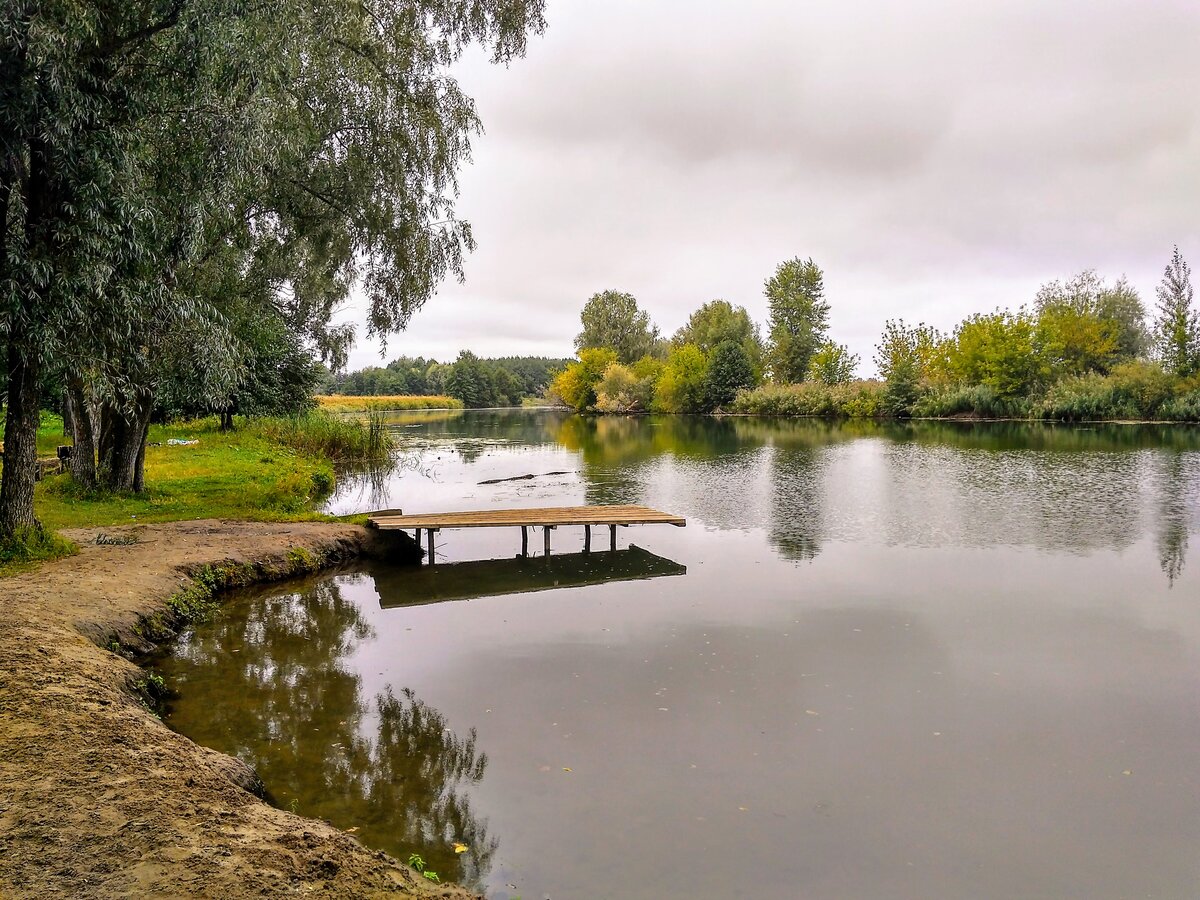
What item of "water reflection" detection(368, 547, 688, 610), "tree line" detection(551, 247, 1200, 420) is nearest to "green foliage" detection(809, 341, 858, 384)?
"tree line" detection(551, 247, 1200, 420)

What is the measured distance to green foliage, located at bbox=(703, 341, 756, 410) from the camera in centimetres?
7381

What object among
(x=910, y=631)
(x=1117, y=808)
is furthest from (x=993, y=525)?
(x=1117, y=808)

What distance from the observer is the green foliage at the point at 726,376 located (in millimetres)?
73812

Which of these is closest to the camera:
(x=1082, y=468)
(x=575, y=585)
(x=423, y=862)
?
(x=423, y=862)

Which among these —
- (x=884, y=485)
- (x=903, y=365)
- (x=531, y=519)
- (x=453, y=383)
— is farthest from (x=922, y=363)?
(x=453, y=383)

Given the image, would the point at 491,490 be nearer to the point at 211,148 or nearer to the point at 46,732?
the point at 211,148

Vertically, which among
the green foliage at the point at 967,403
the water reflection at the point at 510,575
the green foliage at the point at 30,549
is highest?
the green foliage at the point at 967,403

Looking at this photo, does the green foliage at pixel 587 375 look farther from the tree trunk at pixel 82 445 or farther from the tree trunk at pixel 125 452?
the tree trunk at pixel 82 445

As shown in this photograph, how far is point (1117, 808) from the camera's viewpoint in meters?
5.42

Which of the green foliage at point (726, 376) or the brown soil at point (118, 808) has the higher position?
the green foliage at point (726, 376)

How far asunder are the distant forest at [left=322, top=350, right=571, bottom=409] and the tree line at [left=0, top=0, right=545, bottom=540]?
354 feet

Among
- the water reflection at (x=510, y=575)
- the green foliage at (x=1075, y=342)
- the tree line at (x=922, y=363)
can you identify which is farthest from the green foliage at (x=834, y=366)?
the water reflection at (x=510, y=575)

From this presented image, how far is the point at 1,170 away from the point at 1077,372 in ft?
210

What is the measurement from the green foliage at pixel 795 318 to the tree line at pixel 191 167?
215 feet
